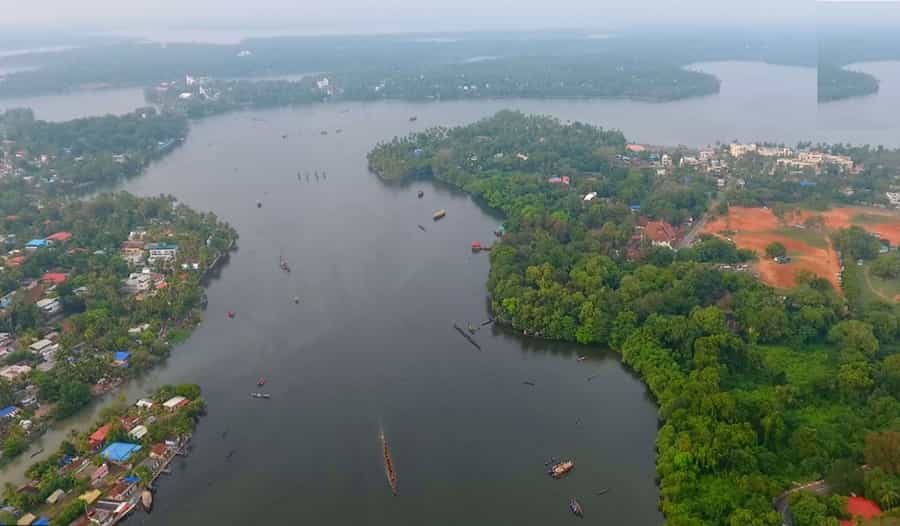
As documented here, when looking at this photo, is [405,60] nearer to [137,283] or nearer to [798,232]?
[798,232]

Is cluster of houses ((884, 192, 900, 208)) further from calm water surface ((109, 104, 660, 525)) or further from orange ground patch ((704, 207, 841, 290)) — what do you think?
calm water surface ((109, 104, 660, 525))

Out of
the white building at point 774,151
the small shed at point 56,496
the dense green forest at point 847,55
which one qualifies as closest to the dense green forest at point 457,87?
the dense green forest at point 847,55

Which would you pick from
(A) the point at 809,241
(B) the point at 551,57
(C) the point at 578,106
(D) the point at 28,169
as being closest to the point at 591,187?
(A) the point at 809,241

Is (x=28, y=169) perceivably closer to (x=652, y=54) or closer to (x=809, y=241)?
(x=809, y=241)

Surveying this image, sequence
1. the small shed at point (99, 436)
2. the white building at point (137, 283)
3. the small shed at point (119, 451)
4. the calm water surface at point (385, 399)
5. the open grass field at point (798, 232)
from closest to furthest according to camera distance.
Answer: the calm water surface at point (385, 399)
the small shed at point (119, 451)
the small shed at point (99, 436)
the white building at point (137, 283)
the open grass field at point (798, 232)

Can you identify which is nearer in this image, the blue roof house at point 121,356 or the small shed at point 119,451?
the small shed at point 119,451

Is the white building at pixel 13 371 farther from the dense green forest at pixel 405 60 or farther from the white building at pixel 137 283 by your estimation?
the dense green forest at pixel 405 60

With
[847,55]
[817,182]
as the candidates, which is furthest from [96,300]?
[847,55]
